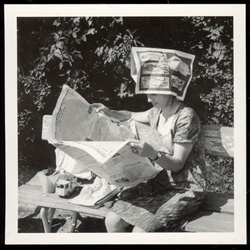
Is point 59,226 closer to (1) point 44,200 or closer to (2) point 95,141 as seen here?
(1) point 44,200

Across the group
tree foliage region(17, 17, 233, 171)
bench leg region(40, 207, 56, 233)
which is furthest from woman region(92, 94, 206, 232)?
bench leg region(40, 207, 56, 233)

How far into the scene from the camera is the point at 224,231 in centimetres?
160

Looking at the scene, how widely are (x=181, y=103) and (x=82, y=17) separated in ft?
1.80

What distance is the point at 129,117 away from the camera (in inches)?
67.0

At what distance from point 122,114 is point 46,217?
1.83 ft

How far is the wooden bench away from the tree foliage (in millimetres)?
69

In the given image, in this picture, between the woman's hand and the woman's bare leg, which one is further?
the woman's bare leg

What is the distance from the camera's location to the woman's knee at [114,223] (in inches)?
61.2

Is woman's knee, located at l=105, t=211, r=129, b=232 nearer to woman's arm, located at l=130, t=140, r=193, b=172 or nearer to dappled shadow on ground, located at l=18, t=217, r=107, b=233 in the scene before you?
dappled shadow on ground, located at l=18, t=217, r=107, b=233

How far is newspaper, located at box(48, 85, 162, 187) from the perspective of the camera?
4.67 feet

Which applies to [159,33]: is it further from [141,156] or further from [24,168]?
[24,168]

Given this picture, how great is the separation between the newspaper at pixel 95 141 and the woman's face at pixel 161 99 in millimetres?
159

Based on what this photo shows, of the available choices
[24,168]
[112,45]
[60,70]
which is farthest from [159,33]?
[24,168]

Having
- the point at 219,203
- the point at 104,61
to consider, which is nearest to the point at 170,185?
the point at 219,203
